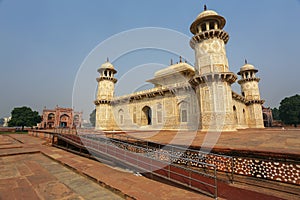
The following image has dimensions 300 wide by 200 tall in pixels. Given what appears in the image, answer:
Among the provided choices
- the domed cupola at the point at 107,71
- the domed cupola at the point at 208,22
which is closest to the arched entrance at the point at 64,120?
the domed cupola at the point at 107,71

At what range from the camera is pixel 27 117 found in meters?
41.3

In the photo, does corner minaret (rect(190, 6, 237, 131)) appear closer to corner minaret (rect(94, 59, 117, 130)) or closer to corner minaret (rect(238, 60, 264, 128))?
corner minaret (rect(238, 60, 264, 128))

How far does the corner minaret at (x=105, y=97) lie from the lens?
24544mm

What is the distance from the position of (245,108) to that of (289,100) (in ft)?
92.3

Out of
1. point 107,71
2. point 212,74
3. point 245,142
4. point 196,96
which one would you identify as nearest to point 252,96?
point 196,96

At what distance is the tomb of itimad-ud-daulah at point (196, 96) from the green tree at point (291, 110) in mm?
23119

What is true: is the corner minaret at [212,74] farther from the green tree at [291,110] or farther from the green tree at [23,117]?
the green tree at [23,117]

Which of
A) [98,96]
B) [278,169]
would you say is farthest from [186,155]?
[98,96]

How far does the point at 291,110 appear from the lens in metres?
39.2

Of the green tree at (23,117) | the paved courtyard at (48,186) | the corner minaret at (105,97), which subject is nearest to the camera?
the paved courtyard at (48,186)

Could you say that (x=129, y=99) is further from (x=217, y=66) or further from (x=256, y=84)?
(x=256, y=84)

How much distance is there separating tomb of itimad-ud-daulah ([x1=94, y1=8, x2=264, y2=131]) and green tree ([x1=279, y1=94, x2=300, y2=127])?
23.1m

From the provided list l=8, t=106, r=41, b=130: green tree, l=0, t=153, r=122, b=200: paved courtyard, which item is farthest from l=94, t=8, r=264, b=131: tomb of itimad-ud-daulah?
l=8, t=106, r=41, b=130: green tree

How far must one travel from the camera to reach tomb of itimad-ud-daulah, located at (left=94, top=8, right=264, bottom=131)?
13.6 metres
